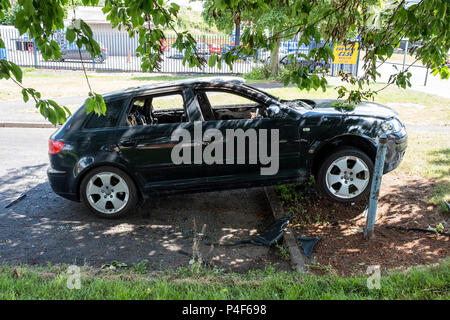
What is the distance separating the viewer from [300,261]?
14.9 feet

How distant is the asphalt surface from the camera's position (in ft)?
15.8

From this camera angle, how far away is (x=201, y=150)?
5.62m

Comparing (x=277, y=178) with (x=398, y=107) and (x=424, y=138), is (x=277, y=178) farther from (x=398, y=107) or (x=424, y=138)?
(x=398, y=107)

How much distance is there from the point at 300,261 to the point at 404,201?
2.34 m

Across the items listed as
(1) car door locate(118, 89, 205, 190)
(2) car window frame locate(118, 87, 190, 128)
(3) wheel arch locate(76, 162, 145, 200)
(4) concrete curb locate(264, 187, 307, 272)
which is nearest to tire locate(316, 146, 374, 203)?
(4) concrete curb locate(264, 187, 307, 272)

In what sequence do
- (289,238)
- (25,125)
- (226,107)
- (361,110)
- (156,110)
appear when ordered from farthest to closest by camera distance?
(25,125) → (226,107) → (156,110) → (361,110) → (289,238)

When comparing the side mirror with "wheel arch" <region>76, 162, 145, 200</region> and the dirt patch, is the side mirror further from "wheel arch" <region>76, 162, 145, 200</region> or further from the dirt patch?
"wheel arch" <region>76, 162, 145, 200</region>

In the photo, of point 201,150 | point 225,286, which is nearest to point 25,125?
point 201,150

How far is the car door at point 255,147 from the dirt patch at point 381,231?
2.25 ft

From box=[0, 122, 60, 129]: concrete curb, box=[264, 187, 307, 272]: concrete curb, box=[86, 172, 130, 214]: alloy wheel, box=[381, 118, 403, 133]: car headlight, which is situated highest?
box=[381, 118, 403, 133]: car headlight

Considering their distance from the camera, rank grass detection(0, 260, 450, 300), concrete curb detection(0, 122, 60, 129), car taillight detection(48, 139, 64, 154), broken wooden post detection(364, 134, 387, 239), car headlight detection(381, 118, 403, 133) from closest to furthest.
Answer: grass detection(0, 260, 450, 300)
broken wooden post detection(364, 134, 387, 239)
car taillight detection(48, 139, 64, 154)
car headlight detection(381, 118, 403, 133)
concrete curb detection(0, 122, 60, 129)

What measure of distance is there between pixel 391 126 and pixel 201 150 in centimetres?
→ 261

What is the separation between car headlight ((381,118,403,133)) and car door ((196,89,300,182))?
1.22 metres

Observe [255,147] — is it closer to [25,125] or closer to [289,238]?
[289,238]
